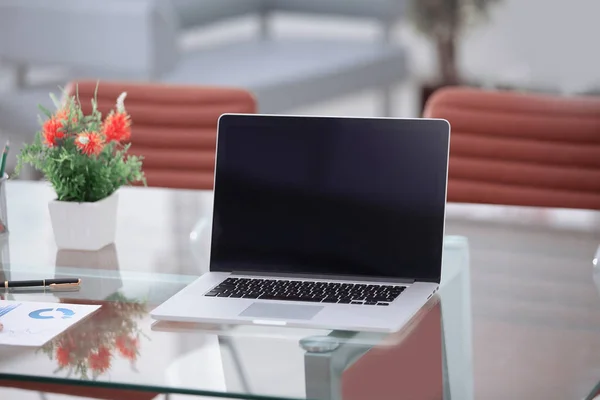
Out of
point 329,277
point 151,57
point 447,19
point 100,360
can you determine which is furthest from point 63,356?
point 447,19

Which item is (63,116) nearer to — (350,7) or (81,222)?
(81,222)

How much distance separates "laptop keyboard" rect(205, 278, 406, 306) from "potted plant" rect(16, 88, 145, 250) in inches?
13.5

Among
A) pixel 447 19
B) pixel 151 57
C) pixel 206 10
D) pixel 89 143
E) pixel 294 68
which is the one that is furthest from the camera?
pixel 447 19

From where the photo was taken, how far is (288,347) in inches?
57.9

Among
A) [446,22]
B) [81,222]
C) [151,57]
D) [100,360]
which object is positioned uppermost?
[446,22]

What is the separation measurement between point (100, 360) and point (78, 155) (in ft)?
1.85

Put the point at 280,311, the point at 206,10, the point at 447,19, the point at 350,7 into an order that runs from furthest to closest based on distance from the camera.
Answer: the point at 350,7 → the point at 447,19 → the point at 206,10 → the point at 280,311

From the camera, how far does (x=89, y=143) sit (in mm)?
1900

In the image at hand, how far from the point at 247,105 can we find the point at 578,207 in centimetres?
83

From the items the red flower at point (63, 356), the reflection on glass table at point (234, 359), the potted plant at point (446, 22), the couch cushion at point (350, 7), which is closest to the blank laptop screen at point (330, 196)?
the reflection on glass table at point (234, 359)

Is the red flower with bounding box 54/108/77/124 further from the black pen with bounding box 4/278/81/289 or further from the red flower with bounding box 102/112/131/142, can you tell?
the black pen with bounding box 4/278/81/289

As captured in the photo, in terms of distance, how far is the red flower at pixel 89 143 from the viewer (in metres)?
1.89

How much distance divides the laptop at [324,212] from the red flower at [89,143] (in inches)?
9.7

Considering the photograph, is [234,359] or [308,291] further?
[308,291]
